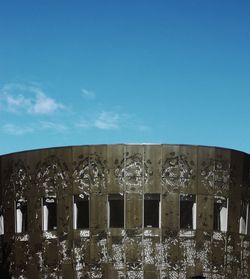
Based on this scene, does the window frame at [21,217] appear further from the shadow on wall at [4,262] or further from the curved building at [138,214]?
the shadow on wall at [4,262]

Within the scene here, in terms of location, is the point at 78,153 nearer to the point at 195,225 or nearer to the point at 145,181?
the point at 145,181

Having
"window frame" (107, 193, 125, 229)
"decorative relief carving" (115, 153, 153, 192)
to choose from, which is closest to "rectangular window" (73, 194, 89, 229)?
"window frame" (107, 193, 125, 229)

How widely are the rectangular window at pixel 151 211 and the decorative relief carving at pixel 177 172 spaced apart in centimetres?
96

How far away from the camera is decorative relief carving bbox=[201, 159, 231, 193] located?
106ft

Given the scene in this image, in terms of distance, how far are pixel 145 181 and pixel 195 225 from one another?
339 centimetres

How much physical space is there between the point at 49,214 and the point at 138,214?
16.1ft

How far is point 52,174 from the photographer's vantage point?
3306 centimetres

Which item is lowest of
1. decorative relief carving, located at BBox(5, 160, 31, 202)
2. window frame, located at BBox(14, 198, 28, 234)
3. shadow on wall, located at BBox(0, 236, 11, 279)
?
shadow on wall, located at BBox(0, 236, 11, 279)

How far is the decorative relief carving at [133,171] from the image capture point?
31.9 meters

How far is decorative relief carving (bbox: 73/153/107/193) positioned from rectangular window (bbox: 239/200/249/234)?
743cm

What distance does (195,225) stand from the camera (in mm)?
32094

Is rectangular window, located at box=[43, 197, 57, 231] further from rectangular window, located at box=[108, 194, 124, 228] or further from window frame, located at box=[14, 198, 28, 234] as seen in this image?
→ rectangular window, located at box=[108, 194, 124, 228]

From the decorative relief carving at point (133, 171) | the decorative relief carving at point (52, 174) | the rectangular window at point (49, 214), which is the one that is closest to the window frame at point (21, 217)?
the rectangular window at point (49, 214)

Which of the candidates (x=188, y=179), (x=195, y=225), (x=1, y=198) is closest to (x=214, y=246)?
(x=195, y=225)
